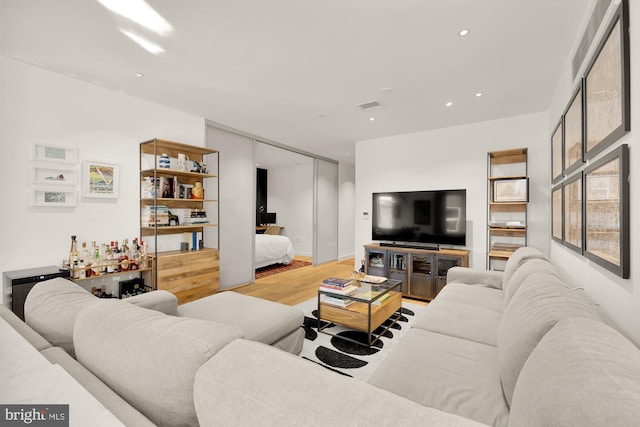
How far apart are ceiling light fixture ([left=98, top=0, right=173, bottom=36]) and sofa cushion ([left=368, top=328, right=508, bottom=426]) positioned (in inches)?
104

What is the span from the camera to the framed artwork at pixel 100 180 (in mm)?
3020

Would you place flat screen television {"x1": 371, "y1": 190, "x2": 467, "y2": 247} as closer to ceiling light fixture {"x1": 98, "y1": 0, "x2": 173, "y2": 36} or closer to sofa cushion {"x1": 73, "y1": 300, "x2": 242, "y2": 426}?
ceiling light fixture {"x1": 98, "y1": 0, "x2": 173, "y2": 36}

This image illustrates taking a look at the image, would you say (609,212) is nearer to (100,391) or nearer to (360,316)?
(360,316)

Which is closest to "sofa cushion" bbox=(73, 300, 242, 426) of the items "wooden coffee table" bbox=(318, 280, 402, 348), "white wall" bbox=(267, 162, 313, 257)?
"wooden coffee table" bbox=(318, 280, 402, 348)

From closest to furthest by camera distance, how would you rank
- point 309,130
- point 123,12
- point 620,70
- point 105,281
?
point 620,70 < point 123,12 < point 105,281 < point 309,130

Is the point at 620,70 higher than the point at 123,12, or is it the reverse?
the point at 123,12

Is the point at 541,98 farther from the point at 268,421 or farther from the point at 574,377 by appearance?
the point at 268,421

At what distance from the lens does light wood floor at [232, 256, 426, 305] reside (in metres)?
4.15

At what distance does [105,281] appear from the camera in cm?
315

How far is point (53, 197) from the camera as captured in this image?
2816mm

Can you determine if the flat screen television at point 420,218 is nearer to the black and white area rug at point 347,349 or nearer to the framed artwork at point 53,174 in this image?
the black and white area rug at point 347,349

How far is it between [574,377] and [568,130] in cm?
248

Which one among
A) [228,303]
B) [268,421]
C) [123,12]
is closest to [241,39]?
[123,12]

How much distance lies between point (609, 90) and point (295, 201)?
721 cm
